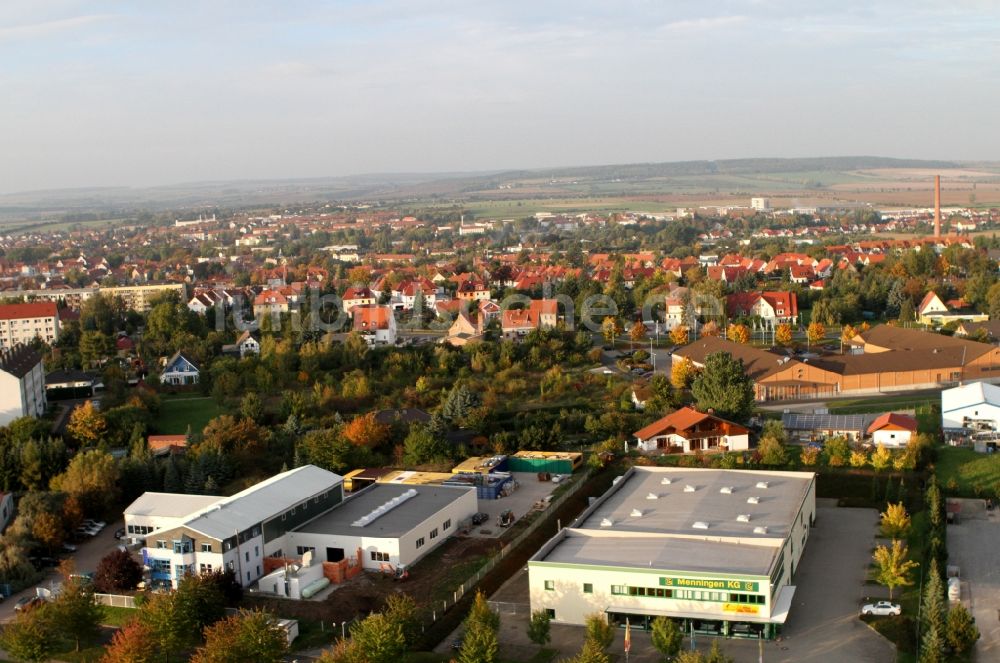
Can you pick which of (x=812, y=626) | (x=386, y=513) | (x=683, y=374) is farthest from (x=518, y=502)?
(x=683, y=374)

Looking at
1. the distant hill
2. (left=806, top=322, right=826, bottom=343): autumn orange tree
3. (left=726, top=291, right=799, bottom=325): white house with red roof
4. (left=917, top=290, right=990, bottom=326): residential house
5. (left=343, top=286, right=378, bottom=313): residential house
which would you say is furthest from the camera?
the distant hill

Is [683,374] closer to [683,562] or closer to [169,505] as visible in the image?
[683,562]

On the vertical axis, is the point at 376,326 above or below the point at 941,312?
above

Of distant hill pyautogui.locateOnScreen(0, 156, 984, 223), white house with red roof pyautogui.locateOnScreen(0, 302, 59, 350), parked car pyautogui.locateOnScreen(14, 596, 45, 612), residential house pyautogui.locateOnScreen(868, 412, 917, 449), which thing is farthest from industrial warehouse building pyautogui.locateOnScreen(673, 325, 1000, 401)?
distant hill pyautogui.locateOnScreen(0, 156, 984, 223)

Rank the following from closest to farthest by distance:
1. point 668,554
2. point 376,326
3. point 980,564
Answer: point 668,554 < point 980,564 < point 376,326

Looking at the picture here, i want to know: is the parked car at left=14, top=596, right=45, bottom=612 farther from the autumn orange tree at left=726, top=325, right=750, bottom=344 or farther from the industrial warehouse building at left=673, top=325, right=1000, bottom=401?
the autumn orange tree at left=726, top=325, right=750, bottom=344

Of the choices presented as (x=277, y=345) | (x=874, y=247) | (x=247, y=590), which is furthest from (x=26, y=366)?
(x=874, y=247)
